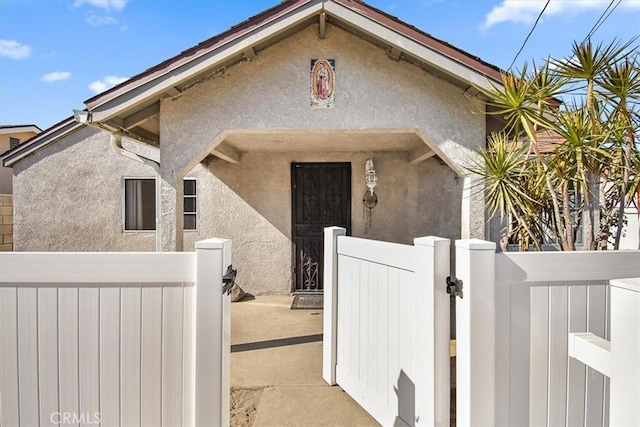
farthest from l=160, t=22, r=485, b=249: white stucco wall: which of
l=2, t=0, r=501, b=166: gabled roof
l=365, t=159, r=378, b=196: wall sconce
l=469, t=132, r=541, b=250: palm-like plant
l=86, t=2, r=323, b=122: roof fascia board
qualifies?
l=365, t=159, r=378, b=196: wall sconce

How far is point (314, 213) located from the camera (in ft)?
27.1

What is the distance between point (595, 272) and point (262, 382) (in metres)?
3.43

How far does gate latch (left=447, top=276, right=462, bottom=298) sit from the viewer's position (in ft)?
7.50

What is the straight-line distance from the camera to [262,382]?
4066 millimetres

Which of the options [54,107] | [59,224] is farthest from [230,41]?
[54,107]

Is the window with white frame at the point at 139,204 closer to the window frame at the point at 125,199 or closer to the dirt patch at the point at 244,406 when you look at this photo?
the window frame at the point at 125,199

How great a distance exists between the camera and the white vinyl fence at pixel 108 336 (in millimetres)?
2229

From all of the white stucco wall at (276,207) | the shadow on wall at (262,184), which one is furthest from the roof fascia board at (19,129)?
the shadow on wall at (262,184)

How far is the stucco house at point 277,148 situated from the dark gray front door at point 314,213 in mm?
33

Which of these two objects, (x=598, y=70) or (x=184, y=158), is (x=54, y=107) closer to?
(x=184, y=158)

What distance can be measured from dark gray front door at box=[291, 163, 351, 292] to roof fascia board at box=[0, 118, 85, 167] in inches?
252

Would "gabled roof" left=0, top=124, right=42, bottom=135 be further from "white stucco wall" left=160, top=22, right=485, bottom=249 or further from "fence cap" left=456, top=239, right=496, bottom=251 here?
"fence cap" left=456, top=239, right=496, bottom=251

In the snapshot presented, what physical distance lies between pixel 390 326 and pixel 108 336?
210 centimetres

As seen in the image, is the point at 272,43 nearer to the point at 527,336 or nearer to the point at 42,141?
the point at 527,336
